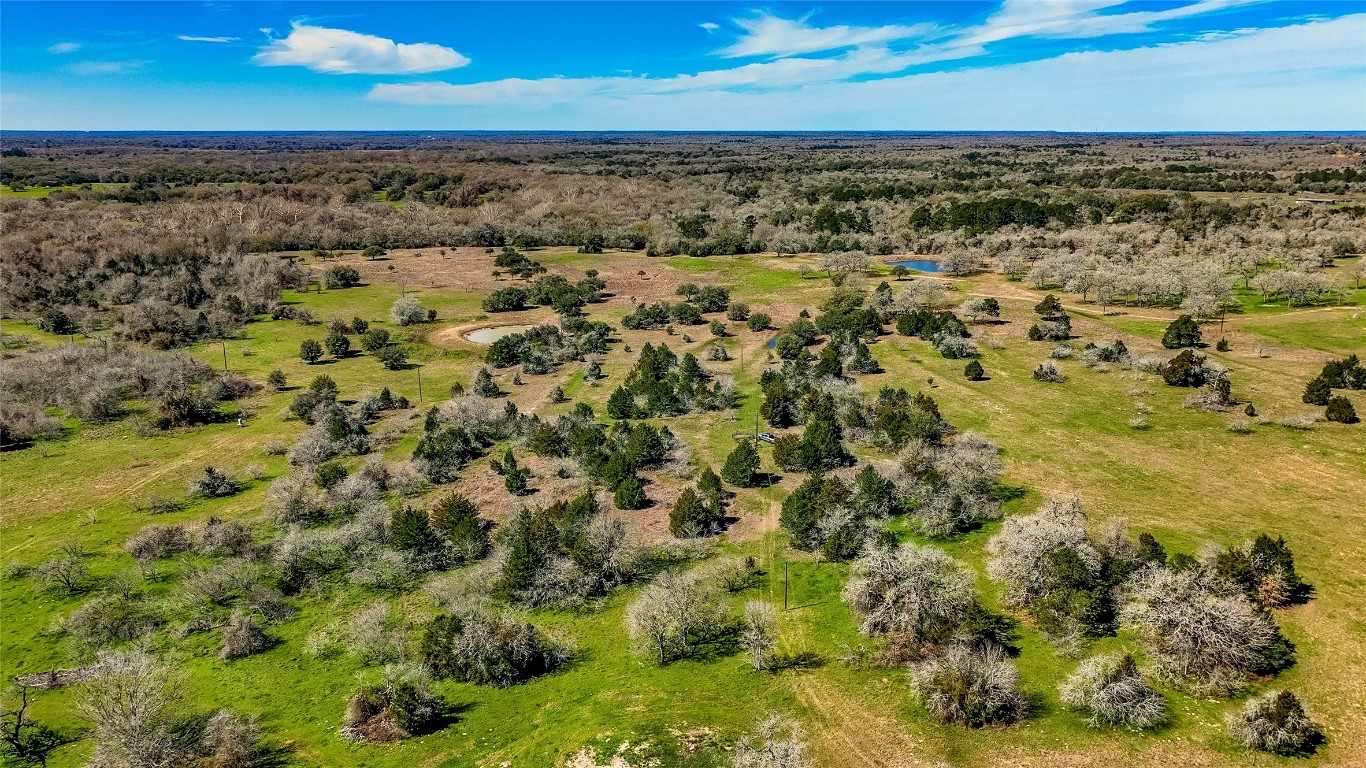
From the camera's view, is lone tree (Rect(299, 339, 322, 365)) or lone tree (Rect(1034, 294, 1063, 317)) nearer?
lone tree (Rect(299, 339, 322, 365))

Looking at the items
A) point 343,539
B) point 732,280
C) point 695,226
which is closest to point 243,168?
point 695,226

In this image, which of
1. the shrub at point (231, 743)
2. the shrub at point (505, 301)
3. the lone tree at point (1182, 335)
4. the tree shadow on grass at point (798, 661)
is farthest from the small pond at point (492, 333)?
the lone tree at point (1182, 335)

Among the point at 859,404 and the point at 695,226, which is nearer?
the point at 859,404

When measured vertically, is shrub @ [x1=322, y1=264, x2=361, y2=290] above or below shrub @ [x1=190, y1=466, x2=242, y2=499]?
above

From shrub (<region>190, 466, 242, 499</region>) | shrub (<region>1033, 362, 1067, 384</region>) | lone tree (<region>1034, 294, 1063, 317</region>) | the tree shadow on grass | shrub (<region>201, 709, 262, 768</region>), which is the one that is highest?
lone tree (<region>1034, 294, 1063, 317</region>)

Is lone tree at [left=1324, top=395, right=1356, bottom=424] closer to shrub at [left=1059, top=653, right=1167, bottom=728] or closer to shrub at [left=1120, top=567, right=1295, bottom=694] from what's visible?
shrub at [left=1120, top=567, right=1295, bottom=694]

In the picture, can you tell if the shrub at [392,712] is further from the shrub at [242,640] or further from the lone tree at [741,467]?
the lone tree at [741,467]

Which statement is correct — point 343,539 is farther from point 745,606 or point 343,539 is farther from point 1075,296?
point 1075,296

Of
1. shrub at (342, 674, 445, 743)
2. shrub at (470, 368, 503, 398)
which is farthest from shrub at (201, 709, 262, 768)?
shrub at (470, 368, 503, 398)
